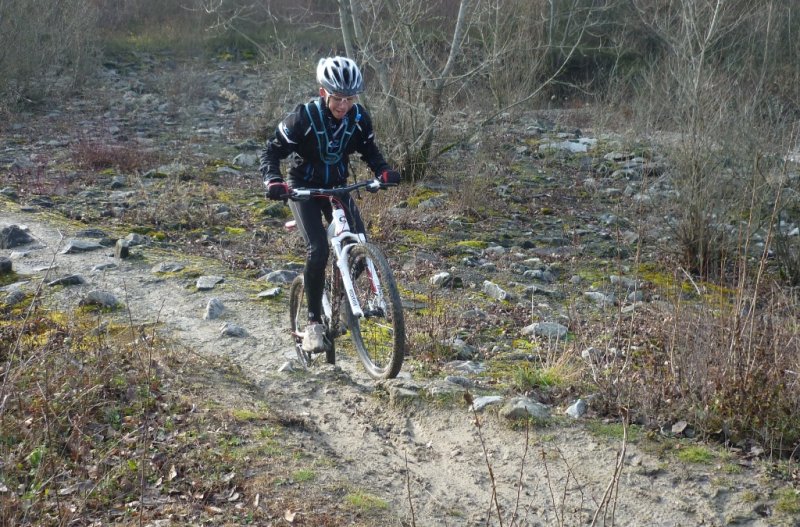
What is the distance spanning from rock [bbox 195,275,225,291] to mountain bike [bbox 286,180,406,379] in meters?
1.86

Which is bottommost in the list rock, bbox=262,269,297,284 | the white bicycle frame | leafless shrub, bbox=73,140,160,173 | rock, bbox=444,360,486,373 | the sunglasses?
rock, bbox=444,360,486,373

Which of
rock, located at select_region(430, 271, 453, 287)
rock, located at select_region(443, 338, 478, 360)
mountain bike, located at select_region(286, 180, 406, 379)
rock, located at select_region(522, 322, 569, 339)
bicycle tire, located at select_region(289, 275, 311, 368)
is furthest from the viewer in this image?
rock, located at select_region(430, 271, 453, 287)

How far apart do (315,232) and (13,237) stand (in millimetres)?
4934

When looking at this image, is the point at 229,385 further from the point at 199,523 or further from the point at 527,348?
the point at 527,348

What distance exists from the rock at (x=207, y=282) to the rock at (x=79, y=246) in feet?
5.44

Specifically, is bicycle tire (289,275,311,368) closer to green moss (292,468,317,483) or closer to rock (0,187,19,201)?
green moss (292,468,317,483)

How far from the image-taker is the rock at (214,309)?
729 cm

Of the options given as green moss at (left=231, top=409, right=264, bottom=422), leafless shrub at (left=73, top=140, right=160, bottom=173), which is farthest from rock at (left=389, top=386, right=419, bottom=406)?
leafless shrub at (left=73, top=140, right=160, bottom=173)

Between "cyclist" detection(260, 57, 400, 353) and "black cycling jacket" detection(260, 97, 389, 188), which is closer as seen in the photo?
"cyclist" detection(260, 57, 400, 353)

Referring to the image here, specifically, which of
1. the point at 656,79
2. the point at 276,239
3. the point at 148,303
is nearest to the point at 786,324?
the point at 148,303

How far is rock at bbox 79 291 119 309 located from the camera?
7366 millimetres

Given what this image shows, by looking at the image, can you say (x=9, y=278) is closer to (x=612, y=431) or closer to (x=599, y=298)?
(x=599, y=298)

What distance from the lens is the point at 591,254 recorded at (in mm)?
10625

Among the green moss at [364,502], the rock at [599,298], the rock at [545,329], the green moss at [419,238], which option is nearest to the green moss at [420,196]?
the green moss at [419,238]
